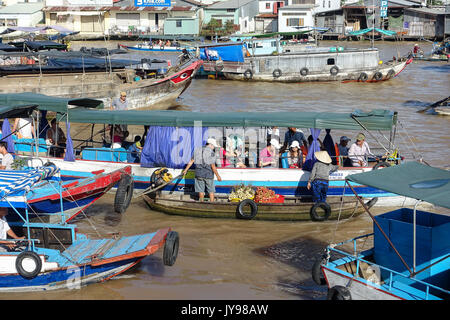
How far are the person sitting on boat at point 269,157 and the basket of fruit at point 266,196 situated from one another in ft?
2.54

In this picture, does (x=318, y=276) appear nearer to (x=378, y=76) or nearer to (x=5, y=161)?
(x=5, y=161)

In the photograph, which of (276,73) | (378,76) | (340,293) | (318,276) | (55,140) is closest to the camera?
(340,293)

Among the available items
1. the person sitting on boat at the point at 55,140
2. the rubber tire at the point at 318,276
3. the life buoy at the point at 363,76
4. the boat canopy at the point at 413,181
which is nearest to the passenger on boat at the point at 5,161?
the person sitting on boat at the point at 55,140

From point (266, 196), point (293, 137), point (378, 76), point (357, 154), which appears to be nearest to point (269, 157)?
point (293, 137)

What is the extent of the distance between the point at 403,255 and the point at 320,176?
12.4 feet

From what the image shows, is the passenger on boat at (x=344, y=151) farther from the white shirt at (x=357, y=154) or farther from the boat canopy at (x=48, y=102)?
the boat canopy at (x=48, y=102)

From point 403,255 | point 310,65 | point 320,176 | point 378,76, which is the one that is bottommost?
point 403,255

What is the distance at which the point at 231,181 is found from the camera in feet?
41.8

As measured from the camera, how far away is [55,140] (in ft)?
48.8

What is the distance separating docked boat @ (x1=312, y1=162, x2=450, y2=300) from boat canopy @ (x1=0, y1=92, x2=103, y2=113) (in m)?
7.75

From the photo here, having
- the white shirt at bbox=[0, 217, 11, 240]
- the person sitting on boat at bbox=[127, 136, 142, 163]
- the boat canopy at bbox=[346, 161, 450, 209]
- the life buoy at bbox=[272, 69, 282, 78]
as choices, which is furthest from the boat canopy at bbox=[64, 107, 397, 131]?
the life buoy at bbox=[272, 69, 282, 78]

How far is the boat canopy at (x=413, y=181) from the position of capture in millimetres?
7266

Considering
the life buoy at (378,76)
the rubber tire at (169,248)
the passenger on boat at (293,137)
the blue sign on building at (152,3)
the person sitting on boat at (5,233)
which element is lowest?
the rubber tire at (169,248)
